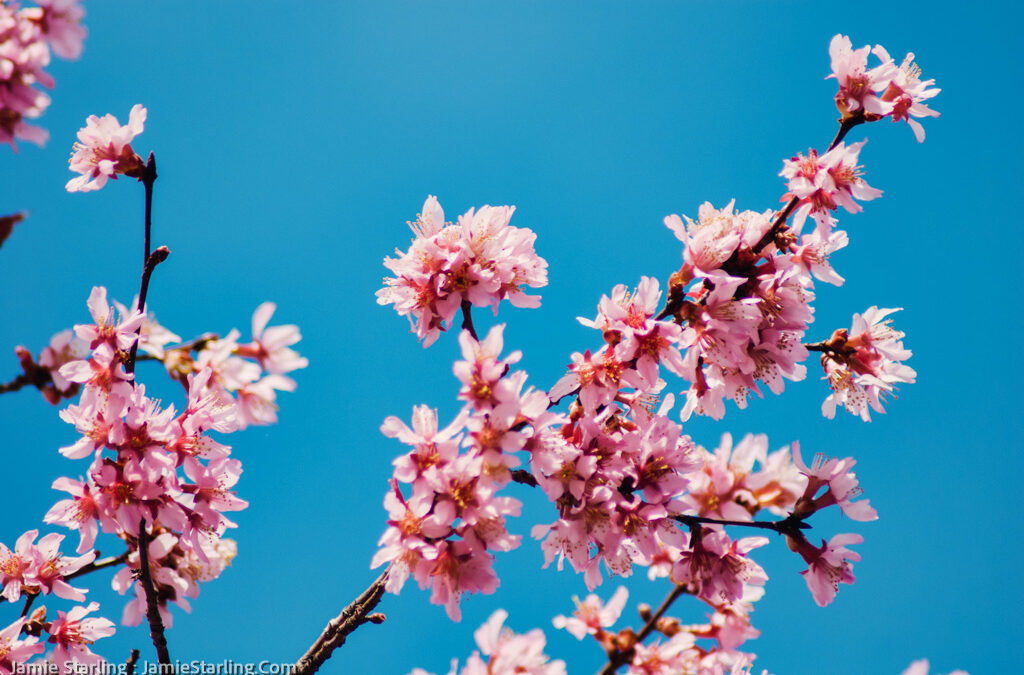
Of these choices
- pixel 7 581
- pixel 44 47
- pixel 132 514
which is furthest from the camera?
pixel 7 581

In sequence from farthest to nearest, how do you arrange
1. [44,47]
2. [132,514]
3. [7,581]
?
[7,581] → [132,514] → [44,47]

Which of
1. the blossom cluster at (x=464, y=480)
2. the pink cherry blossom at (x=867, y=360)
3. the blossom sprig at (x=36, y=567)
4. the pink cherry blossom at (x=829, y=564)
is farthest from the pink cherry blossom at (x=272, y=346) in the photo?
the pink cherry blossom at (x=867, y=360)

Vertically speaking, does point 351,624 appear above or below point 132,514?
below

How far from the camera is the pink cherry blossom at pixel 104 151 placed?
9.33ft

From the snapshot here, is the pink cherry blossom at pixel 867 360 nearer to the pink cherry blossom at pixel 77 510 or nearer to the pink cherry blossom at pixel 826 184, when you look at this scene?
the pink cherry blossom at pixel 826 184

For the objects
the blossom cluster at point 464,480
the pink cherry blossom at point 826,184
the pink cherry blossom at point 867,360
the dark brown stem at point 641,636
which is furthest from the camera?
the pink cherry blossom at point 867,360

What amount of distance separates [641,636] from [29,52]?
2653 mm

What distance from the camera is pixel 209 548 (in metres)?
3.25

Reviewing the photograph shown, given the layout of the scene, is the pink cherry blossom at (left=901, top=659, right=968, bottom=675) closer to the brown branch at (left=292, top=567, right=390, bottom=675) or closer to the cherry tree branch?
the brown branch at (left=292, top=567, right=390, bottom=675)

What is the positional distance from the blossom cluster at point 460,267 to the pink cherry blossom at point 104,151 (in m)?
1.12

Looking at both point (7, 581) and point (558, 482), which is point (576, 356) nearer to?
point (558, 482)

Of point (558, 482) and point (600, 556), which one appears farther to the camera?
point (600, 556)

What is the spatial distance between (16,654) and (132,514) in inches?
36.9

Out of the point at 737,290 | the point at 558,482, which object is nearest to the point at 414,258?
the point at 558,482
